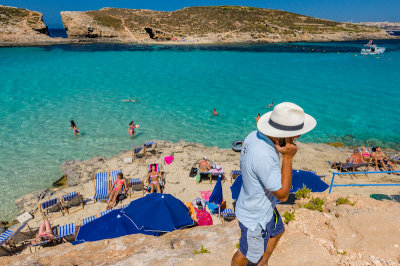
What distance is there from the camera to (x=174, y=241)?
5.05m

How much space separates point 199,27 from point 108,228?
92.6 m

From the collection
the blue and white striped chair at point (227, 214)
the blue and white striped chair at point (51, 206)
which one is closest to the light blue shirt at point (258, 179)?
the blue and white striped chair at point (227, 214)

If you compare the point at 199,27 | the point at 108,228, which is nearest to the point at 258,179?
the point at 108,228

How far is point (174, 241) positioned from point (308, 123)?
400cm

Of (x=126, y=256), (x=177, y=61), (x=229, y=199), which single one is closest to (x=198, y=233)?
(x=126, y=256)

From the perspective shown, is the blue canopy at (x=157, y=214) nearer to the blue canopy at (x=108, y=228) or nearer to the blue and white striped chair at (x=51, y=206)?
the blue canopy at (x=108, y=228)

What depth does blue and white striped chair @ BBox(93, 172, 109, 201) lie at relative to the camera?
9.90m

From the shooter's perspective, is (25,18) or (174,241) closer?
(174,241)

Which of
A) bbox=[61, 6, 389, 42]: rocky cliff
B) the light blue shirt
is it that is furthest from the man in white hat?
bbox=[61, 6, 389, 42]: rocky cliff

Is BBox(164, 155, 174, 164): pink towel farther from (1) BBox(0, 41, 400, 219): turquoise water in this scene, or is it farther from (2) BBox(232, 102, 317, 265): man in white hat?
(2) BBox(232, 102, 317, 265): man in white hat

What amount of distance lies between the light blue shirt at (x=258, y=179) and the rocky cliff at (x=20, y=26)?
84.0 metres

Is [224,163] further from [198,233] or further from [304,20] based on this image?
[304,20]

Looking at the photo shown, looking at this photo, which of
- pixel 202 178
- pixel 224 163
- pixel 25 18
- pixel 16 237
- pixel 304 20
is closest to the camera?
pixel 16 237

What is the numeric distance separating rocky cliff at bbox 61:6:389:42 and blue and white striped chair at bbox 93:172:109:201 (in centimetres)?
Answer: 7501
